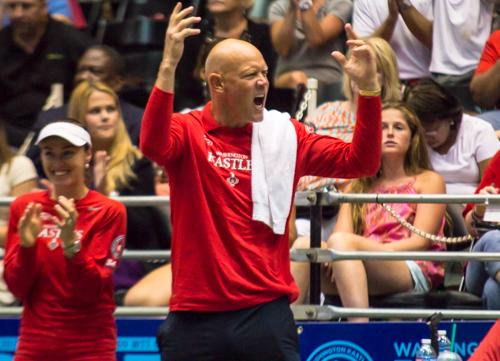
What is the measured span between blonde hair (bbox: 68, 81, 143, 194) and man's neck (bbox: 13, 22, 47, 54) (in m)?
1.31

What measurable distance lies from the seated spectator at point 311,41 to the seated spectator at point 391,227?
69.6 inches

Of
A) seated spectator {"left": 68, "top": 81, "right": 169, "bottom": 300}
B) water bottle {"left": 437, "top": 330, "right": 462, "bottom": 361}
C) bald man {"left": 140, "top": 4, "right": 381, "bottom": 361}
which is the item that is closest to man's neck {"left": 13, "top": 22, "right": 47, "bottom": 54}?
seated spectator {"left": 68, "top": 81, "right": 169, "bottom": 300}

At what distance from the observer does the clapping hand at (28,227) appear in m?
6.61

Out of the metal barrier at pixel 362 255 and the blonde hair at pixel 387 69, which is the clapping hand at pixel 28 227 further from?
the blonde hair at pixel 387 69

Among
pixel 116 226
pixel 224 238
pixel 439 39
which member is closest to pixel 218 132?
pixel 224 238

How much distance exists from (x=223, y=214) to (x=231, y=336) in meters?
0.52

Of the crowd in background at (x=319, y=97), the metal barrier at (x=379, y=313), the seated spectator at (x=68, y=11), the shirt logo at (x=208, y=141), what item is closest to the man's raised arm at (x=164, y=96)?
the shirt logo at (x=208, y=141)

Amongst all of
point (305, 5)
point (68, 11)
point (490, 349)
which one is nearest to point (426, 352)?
point (490, 349)

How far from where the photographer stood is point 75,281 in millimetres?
6680

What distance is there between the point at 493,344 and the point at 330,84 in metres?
3.67

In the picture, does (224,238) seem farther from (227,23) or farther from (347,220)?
(227,23)

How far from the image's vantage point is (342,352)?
7.39m

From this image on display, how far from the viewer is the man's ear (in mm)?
6004

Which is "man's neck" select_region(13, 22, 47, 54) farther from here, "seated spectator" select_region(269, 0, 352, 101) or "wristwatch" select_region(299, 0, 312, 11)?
"wristwatch" select_region(299, 0, 312, 11)
